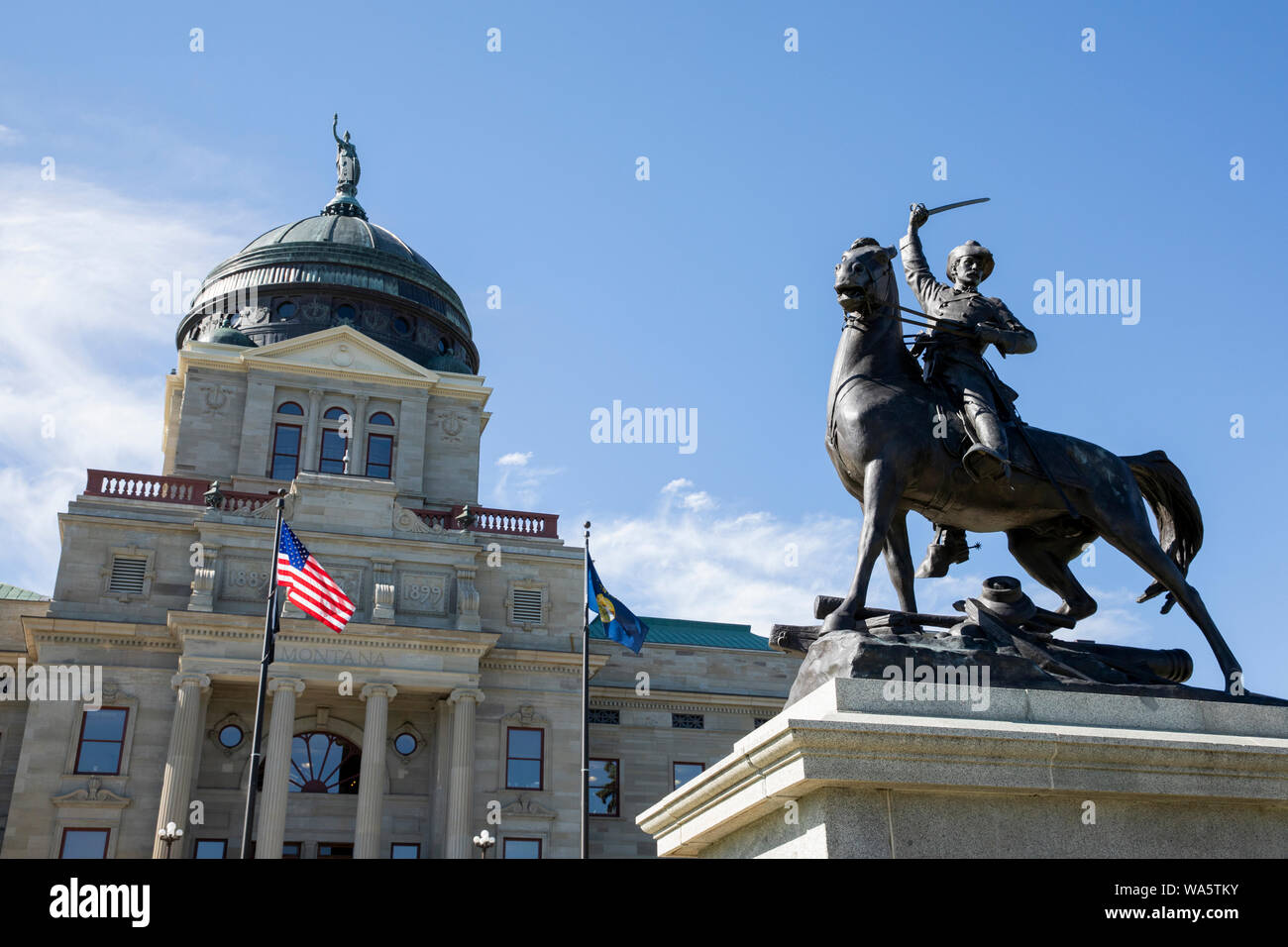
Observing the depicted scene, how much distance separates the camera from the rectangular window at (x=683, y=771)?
4494 centimetres

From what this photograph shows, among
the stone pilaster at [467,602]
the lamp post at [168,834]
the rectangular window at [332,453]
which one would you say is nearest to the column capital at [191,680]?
the lamp post at [168,834]

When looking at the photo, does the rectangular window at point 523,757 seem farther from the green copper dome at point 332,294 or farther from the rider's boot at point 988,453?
the rider's boot at point 988,453

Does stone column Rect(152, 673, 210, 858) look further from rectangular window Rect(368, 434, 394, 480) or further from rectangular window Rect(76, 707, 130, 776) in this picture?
rectangular window Rect(368, 434, 394, 480)

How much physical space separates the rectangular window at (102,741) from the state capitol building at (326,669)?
0.20 feet

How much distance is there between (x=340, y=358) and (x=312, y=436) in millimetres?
3702

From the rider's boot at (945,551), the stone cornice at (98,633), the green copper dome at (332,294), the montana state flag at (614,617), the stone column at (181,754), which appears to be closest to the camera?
the rider's boot at (945,551)

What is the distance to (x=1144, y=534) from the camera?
870 cm

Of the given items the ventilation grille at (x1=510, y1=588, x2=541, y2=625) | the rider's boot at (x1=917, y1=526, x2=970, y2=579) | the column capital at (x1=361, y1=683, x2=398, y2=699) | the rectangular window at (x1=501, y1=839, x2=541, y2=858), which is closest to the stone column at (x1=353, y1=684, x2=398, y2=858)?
the column capital at (x1=361, y1=683, x2=398, y2=699)

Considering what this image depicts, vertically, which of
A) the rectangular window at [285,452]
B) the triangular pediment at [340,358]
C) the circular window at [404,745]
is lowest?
the circular window at [404,745]

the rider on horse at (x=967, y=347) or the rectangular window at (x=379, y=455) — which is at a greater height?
the rectangular window at (x=379, y=455)

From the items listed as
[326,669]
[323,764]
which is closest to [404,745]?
[323,764]
